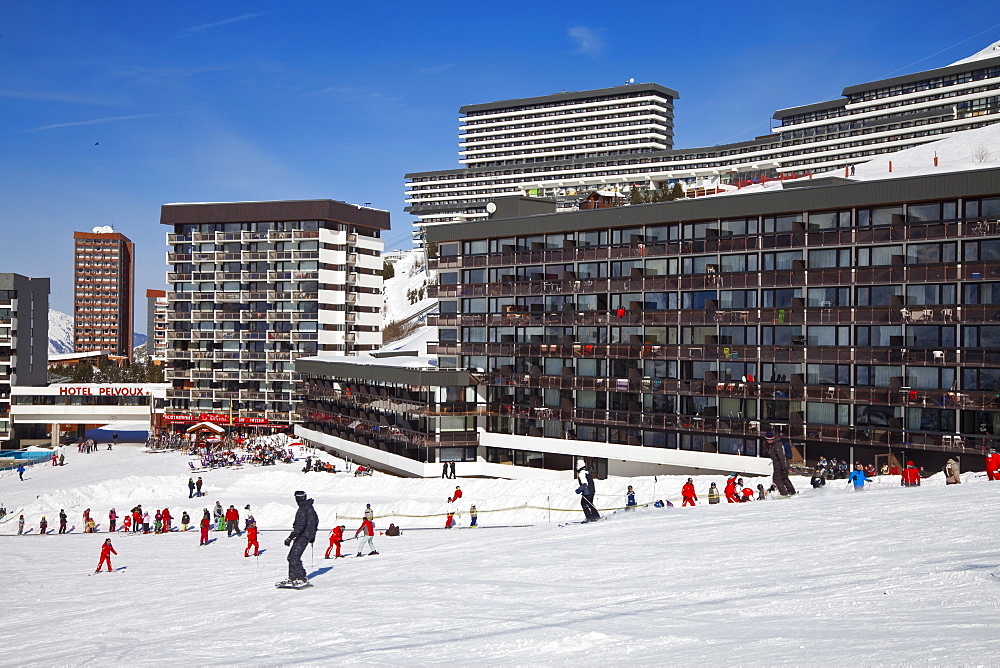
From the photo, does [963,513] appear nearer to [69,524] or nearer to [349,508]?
[349,508]

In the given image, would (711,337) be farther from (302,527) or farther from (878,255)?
(302,527)

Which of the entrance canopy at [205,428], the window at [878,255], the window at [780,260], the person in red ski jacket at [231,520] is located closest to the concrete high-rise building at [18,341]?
the entrance canopy at [205,428]

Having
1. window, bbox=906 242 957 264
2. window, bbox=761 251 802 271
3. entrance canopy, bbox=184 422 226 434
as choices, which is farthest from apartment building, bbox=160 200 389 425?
window, bbox=906 242 957 264

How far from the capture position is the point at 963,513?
72.3 ft

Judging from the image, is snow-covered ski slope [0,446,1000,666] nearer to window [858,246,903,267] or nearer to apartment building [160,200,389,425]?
window [858,246,903,267]

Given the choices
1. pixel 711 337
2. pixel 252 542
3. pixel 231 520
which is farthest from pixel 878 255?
pixel 231 520

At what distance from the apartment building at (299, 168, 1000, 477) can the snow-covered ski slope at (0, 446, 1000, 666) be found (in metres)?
14.5

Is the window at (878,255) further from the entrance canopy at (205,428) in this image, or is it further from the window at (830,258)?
the entrance canopy at (205,428)

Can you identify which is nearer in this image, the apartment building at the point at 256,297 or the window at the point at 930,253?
the window at the point at 930,253

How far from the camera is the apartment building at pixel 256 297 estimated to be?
95.6m

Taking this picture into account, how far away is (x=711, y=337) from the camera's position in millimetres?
55344

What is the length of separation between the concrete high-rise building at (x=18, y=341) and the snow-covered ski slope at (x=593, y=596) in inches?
2584

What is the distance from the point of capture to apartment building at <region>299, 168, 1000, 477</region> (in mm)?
46469

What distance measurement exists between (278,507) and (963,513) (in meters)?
33.8
